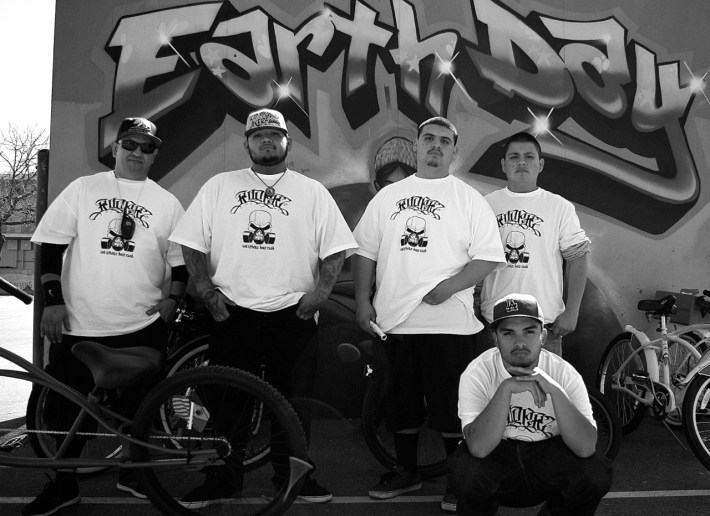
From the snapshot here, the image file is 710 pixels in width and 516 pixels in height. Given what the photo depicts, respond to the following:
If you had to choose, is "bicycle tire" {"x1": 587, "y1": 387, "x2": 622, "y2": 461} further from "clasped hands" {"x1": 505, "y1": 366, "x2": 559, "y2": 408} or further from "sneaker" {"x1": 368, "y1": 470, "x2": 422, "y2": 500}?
"clasped hands" {"x1": 505, "y1": 366, "x2": 559, "y2": 408}

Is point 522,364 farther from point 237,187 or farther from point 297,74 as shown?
point 297,74

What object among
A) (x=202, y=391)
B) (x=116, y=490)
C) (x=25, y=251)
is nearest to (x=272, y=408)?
(x=202, y=391)

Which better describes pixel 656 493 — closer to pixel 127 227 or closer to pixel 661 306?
pixel 661 306

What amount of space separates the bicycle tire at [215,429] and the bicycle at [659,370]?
2655 millimetres

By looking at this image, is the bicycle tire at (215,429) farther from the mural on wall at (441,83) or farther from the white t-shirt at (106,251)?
the mural on wall at (441,83)

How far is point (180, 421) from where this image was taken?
325 cm

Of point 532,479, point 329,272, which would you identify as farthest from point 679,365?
point 329,272

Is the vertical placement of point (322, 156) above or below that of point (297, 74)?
below

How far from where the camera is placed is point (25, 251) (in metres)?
30.0

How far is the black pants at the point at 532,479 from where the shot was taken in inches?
105

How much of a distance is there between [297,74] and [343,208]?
1244 mm

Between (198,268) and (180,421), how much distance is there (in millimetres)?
866

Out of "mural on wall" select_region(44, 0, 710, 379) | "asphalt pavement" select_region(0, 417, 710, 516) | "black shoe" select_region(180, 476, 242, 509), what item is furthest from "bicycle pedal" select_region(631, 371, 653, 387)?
A: "black shoe" select_region(180, 476, 242, 509)

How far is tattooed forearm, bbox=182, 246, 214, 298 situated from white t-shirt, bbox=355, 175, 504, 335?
1017mm
